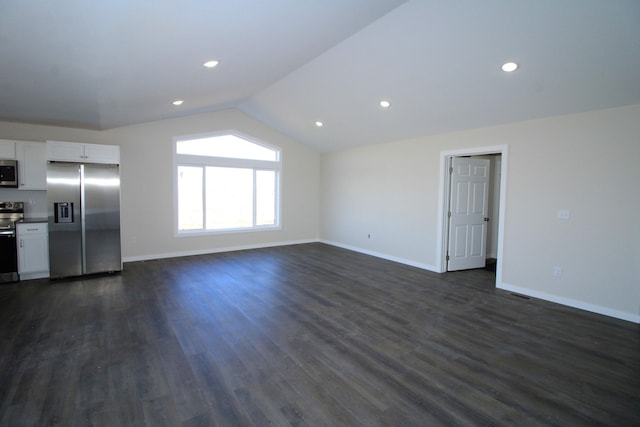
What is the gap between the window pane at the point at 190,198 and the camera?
6.54 m

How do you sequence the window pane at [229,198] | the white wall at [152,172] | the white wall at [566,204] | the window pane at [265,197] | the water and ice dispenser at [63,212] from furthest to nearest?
the window pane at [265,197], the window pane at [229,198], the white wall at [152,172], the water and ice dispenser at [63,212], the white wall at [566,204]

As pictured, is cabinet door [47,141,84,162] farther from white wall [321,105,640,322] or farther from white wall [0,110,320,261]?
white wall [321,105,640,322]

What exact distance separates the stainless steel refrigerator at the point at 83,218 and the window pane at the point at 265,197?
3.12m

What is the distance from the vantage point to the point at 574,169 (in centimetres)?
392

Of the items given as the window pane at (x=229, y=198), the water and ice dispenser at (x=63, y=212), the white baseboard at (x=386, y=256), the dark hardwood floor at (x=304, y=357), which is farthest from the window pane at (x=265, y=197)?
the water and ice dispenser at (x=63, y=212)

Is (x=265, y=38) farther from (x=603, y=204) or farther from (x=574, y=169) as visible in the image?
(x=603, y=204)

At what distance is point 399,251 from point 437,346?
137 inches

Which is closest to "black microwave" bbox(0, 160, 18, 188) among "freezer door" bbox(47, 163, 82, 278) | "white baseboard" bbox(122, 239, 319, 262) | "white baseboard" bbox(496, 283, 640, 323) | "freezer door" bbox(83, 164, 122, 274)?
"freezer door" bbox(47, 163, 82, 278)

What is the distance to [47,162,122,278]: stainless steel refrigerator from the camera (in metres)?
4.72

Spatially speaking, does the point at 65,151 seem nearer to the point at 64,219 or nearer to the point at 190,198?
the point at 64,219

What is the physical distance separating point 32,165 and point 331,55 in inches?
188

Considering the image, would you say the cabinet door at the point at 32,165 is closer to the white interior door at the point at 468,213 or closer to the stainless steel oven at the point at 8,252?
the stainless steel oven at the point at 8,252

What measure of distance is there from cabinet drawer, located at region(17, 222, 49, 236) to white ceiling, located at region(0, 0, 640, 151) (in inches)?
61.5

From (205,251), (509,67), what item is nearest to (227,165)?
(205,251)
